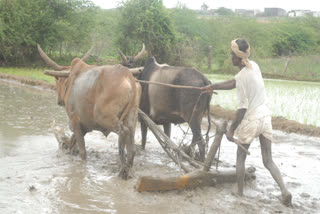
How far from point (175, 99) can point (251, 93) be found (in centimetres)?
198

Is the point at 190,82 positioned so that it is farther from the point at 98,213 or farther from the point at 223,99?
the point at 223,99

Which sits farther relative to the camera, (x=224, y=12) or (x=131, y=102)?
(x=224, y=12)

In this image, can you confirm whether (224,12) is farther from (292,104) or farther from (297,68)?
(292,104)

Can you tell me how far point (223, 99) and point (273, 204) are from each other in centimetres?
761

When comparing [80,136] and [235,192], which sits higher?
[80,136]

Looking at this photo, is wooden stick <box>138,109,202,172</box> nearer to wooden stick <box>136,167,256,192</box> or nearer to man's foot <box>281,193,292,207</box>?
wooden stick <box>136,167,256,192</box>

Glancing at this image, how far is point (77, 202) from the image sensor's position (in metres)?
3.84

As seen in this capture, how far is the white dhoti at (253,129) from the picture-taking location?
3.82 metres

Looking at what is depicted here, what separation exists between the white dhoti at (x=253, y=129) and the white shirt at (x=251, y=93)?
0.04 meters

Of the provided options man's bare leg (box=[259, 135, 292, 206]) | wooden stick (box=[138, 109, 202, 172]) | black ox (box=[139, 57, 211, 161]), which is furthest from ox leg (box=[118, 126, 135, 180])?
man's bare leg (box=[259, 135, 292, 206])

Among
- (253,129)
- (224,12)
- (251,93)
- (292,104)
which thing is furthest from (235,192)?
(224,12)

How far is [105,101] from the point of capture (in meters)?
4.39

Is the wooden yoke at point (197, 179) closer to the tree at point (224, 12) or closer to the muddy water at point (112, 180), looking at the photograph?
the muddy water at point (112, 180)

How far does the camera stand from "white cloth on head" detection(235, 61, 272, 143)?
377 cm
